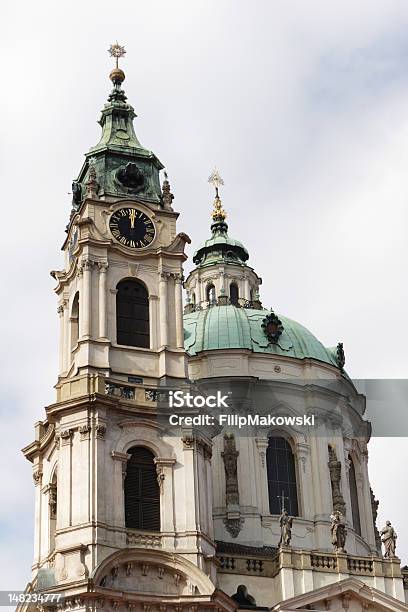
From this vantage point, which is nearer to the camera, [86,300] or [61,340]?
[86,300]

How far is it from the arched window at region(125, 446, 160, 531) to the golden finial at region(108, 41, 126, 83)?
65.8 feet

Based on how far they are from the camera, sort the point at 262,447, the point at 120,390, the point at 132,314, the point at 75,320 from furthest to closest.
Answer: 1. the point at 262,447
2. the point at 75,320
3. the point at 132,314
4. the point at 120,390

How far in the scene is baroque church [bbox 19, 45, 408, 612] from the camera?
148 ft

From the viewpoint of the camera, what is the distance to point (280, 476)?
56.1 m

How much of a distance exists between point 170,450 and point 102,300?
22.4 ft

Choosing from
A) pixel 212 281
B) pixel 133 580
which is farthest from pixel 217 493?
pixel 212 281

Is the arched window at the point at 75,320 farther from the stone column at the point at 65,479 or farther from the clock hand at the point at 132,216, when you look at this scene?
the stone column at the point at 65,479

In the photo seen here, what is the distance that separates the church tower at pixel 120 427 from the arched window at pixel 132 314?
50 mm

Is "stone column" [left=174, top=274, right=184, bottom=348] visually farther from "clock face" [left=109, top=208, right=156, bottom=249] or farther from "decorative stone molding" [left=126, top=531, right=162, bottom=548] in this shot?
"decorative stone molding" [left=126, top=531, right=162, bottom=548]

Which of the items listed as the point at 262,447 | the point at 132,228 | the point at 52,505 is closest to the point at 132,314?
the point at 132,228

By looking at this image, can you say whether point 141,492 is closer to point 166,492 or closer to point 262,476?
point 166,492

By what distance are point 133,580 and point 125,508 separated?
9.33 feet

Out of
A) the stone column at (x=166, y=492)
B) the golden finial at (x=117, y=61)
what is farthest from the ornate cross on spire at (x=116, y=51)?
the stone column at (x=166, y=492)

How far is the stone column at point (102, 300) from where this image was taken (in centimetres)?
4944
